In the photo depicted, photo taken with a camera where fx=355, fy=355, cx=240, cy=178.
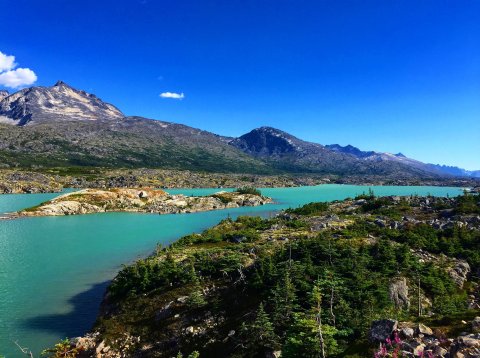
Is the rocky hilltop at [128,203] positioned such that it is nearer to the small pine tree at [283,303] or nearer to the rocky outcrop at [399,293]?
the small pine tree at [283,303]

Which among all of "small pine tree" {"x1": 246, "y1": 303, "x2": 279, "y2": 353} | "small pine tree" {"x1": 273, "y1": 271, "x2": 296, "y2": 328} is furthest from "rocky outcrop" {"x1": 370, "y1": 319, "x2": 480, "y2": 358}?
"small pine tree" {"x1": 273, "y1": 271, "x2": 296, "y2": 328}

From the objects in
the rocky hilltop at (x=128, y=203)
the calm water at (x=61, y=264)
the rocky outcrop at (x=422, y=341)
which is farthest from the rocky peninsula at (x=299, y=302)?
the rocky hilltop at (x=128, y=203)

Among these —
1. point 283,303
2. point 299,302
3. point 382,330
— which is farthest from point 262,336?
point 382,330

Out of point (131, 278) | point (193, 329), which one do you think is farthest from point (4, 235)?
point (193, 329)

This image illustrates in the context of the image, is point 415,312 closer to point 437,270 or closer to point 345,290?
point 345,290

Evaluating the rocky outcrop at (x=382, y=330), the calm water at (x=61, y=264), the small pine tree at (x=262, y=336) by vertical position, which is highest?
the rocky outcrop at (x=382, y=330)

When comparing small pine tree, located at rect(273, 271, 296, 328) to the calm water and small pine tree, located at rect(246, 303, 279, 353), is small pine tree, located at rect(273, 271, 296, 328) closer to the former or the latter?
small pine tree, located at rect(246, 303, 279, 353)
